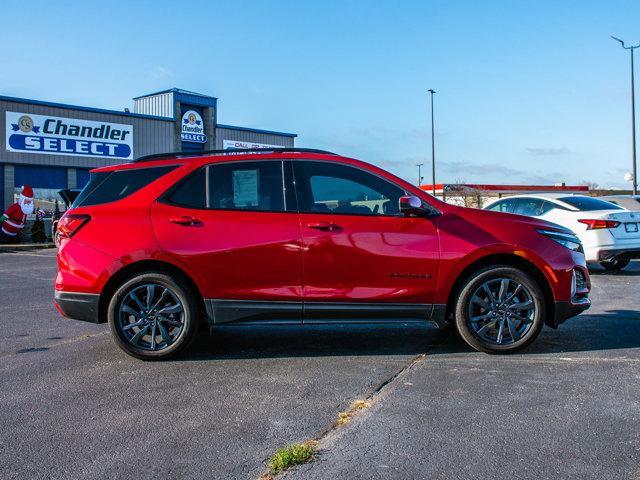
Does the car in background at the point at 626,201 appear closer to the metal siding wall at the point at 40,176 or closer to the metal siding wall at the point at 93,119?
the metal siding wall at the point at 93,119

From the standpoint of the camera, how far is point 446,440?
359 centimetres

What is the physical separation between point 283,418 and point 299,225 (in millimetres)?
1880

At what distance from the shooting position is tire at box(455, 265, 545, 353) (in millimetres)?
5492

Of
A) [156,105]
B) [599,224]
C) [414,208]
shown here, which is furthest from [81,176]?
[414,208]

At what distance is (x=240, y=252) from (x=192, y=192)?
72cm

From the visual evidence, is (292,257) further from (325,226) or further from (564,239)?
(564,239)

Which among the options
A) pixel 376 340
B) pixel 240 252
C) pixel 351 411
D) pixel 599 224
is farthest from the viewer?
pixel 599 224

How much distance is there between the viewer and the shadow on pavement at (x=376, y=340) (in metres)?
5.74

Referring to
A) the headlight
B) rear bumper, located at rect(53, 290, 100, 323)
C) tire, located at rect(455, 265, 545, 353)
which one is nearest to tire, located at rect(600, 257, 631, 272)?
the headlight

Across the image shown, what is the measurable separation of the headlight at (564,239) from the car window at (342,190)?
4.49 ft

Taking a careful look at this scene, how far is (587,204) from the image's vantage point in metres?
11.7

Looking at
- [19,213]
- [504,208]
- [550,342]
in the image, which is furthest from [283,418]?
[19,213]

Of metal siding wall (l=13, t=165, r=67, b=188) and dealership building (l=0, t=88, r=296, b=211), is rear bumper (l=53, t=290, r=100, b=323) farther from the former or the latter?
metal siding wall (l=13, t=165, r=67, b=188)

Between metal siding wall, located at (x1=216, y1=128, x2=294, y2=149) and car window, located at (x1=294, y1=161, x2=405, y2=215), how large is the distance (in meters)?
26.9
